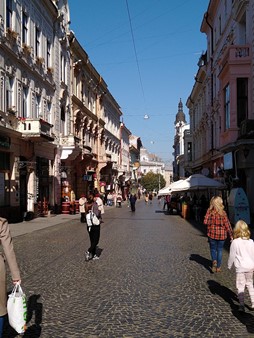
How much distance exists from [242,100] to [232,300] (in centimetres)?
1790

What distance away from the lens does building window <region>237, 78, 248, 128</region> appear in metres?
23.6

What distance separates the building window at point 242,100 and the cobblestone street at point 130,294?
448 inches

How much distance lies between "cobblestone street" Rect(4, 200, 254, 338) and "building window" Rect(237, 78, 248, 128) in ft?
37.3

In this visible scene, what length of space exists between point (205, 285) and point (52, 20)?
2686cm

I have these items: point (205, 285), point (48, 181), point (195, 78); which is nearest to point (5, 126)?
point (48, 181)

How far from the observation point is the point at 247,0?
22734mm

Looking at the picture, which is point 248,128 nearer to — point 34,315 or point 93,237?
point 93,237

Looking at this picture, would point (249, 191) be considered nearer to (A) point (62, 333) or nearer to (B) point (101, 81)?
(A) point (62, 333)

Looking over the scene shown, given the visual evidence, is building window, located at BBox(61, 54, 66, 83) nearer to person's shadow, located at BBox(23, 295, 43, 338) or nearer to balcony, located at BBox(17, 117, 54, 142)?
balcony, located at BBox(17, 117, 54, 142)

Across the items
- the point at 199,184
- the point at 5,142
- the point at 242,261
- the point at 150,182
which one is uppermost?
the point at 5,142

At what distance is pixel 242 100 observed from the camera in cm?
2386

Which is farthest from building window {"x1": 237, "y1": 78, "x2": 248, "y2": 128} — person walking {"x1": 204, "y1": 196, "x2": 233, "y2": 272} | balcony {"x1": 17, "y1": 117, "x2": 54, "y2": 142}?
person walking {"x1": 204, "y1": 196, "x2": 233, "y2": 272}

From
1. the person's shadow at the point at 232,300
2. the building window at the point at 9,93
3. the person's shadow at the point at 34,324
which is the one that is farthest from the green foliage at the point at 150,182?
the person's shadow at the point at 34,324

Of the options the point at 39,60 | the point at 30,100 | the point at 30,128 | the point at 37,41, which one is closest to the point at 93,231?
the point at 30,128
